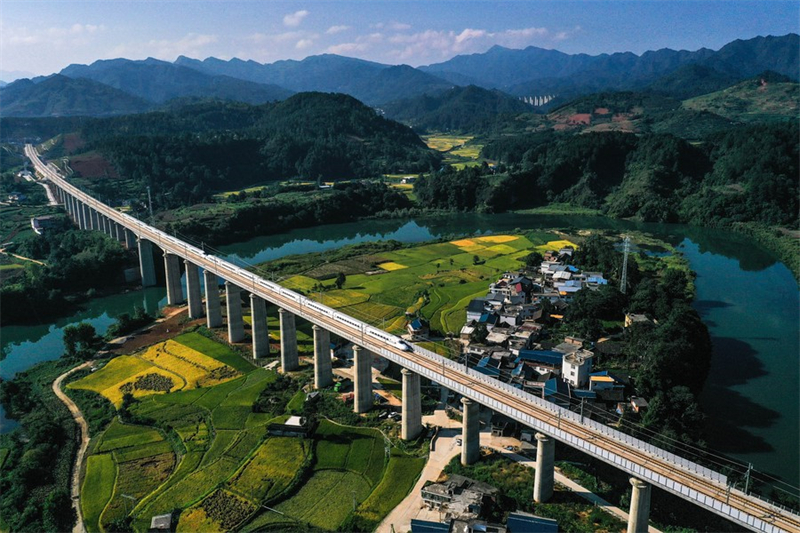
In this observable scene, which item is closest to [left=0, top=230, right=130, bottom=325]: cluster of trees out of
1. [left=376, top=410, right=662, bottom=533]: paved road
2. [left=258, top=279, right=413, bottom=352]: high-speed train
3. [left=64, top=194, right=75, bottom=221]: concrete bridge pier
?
[left=64, top=194, right=75, bottom=221]: concrete bridge pier

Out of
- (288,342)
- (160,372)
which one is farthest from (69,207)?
(288,342)

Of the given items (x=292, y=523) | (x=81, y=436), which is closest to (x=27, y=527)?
(x=81, y=436)

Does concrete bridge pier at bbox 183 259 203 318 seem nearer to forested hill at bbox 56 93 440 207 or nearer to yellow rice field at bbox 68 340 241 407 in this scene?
yellow rice field at bbox 68 340 241 407

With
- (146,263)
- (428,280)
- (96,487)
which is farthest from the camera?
(146,263)

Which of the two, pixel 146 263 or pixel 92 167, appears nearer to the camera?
pixel 146 263

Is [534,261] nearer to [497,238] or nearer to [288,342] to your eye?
[497,238]

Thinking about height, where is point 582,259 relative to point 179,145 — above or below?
below

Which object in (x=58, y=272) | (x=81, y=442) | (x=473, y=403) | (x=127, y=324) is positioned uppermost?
(x=473, y=403)

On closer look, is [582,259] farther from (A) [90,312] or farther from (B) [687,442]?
(A) [90,312]
